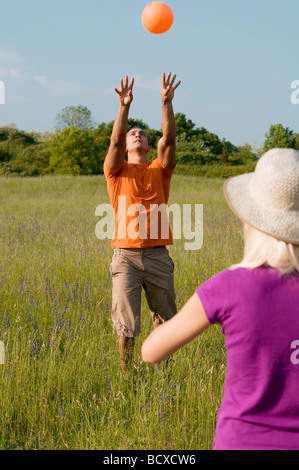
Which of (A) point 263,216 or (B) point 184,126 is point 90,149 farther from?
(A) point 263,216

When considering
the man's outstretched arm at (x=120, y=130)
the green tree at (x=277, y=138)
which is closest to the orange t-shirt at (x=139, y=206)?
the man's outstretched arm at (x=120, y=130)

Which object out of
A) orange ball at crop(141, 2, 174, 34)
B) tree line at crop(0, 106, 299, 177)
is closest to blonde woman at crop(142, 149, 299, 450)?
orange ball at crop(141, 2, 174, 34)

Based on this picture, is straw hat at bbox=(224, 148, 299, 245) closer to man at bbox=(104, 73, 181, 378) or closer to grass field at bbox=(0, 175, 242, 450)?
grass field at bbox=(0, 175, 242, 450)

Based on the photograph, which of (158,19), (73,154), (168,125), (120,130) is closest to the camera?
(120,130)

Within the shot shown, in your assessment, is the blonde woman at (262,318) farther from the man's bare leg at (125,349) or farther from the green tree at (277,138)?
the green tree at (277,138)

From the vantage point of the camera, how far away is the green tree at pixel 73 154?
2026 inches

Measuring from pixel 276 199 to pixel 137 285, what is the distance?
2.37 meters

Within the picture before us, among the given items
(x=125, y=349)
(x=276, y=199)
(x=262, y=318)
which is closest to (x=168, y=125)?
(x=125, y=349)

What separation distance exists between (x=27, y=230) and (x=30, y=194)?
12.7m

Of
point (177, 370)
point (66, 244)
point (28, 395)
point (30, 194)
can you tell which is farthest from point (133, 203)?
point (30, 194)

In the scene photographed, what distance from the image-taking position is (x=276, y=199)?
4.25ft

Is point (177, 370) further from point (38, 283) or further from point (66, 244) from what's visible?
point (66, 244)

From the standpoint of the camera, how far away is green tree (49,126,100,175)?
5146cm

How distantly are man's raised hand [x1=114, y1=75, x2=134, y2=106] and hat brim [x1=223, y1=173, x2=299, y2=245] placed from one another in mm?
2257
